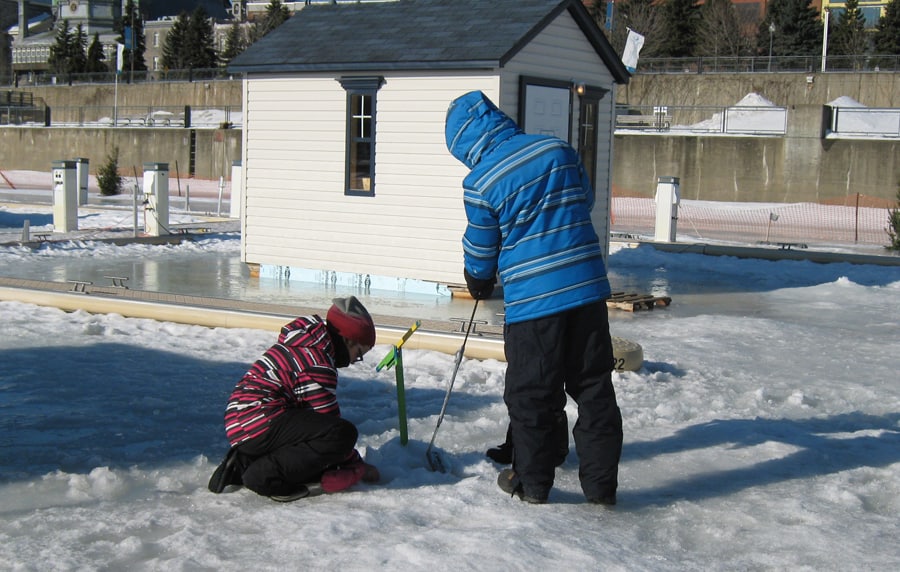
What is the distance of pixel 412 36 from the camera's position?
13.2 m

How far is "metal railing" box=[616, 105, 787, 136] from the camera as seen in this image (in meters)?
35.1

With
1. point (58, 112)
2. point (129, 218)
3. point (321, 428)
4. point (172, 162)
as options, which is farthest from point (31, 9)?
point (321, 428)

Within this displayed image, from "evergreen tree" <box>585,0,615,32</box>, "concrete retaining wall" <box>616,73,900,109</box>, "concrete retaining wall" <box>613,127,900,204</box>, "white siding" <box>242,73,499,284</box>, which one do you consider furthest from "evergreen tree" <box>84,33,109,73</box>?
"white siding" <box>242,73,499,284</box>

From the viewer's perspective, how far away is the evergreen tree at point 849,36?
52562 millimetres

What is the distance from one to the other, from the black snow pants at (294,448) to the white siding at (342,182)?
7.79 meters

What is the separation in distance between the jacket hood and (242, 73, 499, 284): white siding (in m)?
7.24

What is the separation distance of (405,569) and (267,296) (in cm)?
850

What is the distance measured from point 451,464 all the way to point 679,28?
55.5m

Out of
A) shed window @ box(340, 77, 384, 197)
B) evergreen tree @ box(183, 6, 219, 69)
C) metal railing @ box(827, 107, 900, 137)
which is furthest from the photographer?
evergreen tree @ box(183, 6, 219, 69)

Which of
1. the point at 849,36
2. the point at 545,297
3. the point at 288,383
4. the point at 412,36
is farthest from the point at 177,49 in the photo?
the point at 545,297

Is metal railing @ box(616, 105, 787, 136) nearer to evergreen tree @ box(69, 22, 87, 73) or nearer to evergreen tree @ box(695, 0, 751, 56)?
evergreen tree @ box(695, 0, 751, 56)

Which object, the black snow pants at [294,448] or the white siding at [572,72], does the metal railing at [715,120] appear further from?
the black snow pants at [294,448]

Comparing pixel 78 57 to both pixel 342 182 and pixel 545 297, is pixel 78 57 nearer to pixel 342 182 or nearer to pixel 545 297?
pixel 342 182

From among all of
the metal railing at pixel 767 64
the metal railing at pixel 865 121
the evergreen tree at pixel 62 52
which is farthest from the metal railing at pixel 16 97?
the metal railing at pixel 865 121
